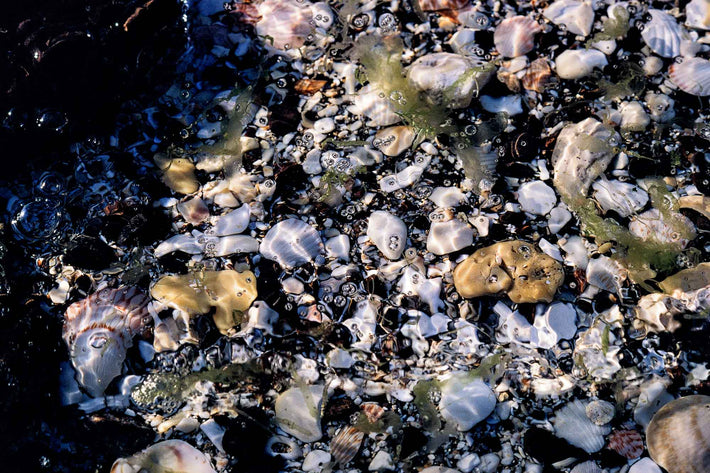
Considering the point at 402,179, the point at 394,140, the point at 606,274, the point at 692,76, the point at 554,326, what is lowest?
the point at 554,326

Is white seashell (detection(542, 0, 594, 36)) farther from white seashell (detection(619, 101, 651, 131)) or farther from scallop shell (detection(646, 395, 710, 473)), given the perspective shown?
scallop shell (detection(646, 395, 710, 473))

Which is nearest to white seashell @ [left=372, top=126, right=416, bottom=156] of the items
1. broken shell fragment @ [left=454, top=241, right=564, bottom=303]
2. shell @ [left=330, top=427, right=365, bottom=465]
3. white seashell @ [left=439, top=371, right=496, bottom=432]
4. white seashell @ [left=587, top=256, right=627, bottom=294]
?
broken shell fragment @ [left=454, top=241, right=564, bottom=303]

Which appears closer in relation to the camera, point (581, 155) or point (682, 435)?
point (682, 435)

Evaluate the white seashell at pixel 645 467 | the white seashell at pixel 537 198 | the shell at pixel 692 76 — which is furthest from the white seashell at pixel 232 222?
the shell at pixel 692 76

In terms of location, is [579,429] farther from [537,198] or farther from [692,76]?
[692,76]

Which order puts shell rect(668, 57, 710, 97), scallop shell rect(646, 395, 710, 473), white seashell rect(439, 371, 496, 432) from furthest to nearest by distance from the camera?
1. shell rect(668, 57, 710, 97)
2. white seashell rect(439, 371, 496, 432)
3. scallop shell rect(646, 395, 710, 473)

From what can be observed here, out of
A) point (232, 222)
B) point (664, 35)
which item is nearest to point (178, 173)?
point (232, 222)

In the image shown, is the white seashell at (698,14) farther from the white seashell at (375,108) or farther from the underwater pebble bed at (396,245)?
the white seashell at (375,108)
